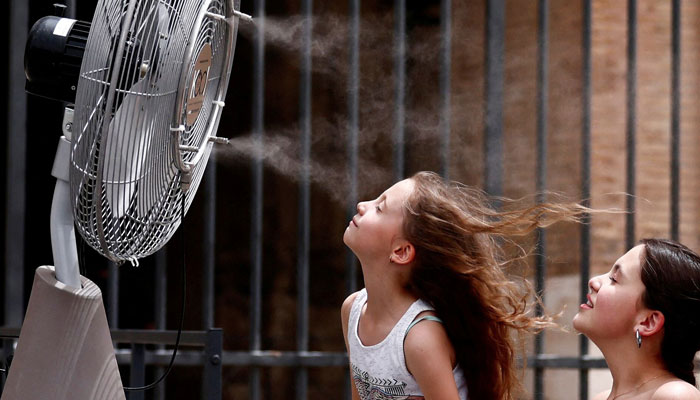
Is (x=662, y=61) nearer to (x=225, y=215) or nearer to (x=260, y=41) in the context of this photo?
(x=260, y=41)

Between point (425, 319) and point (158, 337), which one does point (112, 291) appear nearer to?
point (158, 337)

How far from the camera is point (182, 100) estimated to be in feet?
5.39

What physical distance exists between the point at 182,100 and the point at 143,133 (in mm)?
92

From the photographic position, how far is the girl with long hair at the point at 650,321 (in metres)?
1.97

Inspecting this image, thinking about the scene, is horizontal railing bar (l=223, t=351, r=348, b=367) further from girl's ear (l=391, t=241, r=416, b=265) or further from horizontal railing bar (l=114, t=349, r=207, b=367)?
girl's ear (l=391, t=241, r=416, b=265)

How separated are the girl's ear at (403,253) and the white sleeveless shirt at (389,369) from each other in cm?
10

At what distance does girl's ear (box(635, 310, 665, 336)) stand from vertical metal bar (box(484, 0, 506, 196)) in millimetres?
1739

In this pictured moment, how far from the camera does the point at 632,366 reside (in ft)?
6.57

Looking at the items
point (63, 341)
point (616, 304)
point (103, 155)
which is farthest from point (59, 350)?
point (616, 304)

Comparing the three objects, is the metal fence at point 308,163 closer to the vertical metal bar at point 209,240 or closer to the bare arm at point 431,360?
the vertical metal bar at point 209,240

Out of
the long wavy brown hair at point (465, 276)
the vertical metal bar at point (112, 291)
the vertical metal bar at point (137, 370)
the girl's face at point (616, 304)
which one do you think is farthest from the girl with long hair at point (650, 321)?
the vertical metal bar at point (112, 291)

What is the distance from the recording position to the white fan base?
1.54 m

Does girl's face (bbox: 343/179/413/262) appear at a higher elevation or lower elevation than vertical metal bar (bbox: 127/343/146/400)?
higher

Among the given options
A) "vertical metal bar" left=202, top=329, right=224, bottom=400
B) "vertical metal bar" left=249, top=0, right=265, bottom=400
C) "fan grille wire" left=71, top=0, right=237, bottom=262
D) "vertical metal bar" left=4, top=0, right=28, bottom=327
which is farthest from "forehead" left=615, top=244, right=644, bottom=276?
"vertical metal bar" left=4, top=0, right=28, bottom=327
